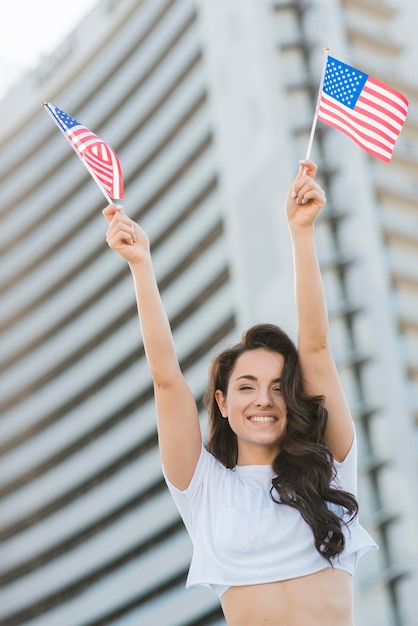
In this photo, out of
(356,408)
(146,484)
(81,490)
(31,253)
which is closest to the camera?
(356,408)

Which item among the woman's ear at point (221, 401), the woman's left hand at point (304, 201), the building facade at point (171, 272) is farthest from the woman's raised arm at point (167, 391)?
the building facade at point (171, 272)

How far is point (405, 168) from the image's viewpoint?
42844 mm

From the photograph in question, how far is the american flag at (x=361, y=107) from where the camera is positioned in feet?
14.0

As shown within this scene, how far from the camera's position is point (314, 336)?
9.82 ft

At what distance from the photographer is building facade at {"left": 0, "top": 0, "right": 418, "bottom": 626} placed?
37969 mm

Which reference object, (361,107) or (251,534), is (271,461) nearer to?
(251,534)

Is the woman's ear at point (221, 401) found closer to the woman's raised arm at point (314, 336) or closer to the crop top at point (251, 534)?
the crop top at point (251, 534)

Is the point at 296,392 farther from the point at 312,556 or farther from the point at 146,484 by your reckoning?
the point at 146,484

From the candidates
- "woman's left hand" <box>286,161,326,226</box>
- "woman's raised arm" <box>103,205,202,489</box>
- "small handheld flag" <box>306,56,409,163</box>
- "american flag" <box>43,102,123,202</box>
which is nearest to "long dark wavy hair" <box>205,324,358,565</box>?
"woman's raised arm" <box>103,205,202,489</box>

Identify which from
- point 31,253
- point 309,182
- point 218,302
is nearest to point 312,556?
point 309,182

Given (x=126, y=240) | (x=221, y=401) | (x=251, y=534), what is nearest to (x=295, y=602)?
(x=251, y=534)

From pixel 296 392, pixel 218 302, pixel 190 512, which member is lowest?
pixel 190 512

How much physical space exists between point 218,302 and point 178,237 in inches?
207

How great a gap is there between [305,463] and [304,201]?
0.80 metres
